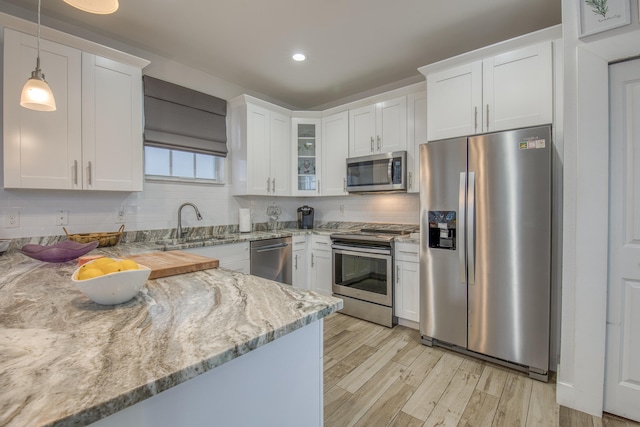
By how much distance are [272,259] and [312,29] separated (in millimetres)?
2307

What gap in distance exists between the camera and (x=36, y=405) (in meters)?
0.48

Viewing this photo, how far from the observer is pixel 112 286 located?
37.2 inches

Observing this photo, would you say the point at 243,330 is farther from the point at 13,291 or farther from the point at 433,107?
the point at 433,107

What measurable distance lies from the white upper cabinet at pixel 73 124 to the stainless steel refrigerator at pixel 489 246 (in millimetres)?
2548

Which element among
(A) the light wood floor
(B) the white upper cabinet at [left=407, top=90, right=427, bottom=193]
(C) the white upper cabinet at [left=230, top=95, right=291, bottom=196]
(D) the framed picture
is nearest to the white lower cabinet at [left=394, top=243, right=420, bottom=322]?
(A) the light wood floor

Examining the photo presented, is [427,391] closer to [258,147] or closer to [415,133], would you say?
[415,133]

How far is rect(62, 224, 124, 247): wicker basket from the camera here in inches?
88.3

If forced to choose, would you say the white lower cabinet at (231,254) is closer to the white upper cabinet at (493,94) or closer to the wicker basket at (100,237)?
the wicker basket at (100,237)

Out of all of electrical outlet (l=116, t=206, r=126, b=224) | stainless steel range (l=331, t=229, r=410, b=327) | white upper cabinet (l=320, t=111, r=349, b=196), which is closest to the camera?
electrical outlet (l=116, t=206, r=126, b=224)

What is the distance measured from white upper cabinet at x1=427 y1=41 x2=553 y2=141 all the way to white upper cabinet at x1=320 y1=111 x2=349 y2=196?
1.23 m

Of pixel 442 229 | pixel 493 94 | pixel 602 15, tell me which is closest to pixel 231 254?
pixel 442 229

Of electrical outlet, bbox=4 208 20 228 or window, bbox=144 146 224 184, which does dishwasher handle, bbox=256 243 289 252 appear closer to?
window, bbox=144 146 224 184

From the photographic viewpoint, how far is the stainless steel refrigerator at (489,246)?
6.65 ft

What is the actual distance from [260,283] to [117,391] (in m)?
0.76
